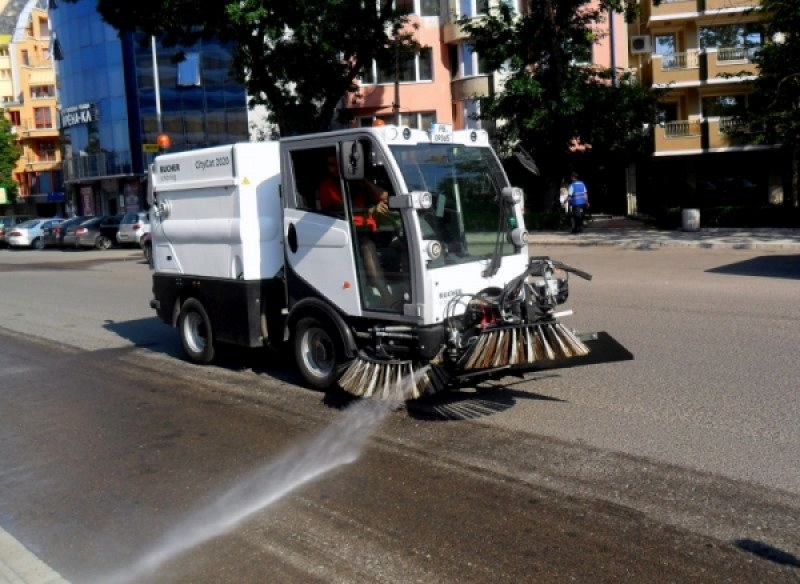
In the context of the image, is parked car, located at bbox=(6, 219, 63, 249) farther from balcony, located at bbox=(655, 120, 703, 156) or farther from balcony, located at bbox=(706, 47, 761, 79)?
balcony, located at bbox=(706, 47, 761, 79)

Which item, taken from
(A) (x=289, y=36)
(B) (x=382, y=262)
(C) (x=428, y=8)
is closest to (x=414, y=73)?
(C) (x=428, y=8)

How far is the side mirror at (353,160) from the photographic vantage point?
6.96m

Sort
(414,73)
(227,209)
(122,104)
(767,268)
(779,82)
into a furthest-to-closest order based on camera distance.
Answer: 1. (122,104)
2. (414,73)
3. (779,82)
4. (767,268)
5. (227,209)

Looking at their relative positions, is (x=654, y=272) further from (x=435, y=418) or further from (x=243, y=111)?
(x=243, y=111)

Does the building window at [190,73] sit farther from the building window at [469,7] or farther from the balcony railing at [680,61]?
the balcony railing at [680,61]

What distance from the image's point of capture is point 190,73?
49.4m

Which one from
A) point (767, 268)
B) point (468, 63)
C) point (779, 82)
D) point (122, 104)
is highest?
point (122, 104)

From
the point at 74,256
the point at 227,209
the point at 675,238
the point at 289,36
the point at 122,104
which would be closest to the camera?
the point at 227,209

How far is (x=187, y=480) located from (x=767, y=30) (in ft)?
79.7

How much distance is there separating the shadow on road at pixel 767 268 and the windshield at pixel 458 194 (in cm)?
913

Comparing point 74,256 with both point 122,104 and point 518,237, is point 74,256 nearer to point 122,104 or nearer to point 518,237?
point 122,104

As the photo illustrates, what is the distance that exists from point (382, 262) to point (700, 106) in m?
34.5

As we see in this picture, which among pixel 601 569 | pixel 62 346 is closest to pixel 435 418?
pixel 601 569

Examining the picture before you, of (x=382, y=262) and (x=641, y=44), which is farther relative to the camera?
(x=641, y=44)
